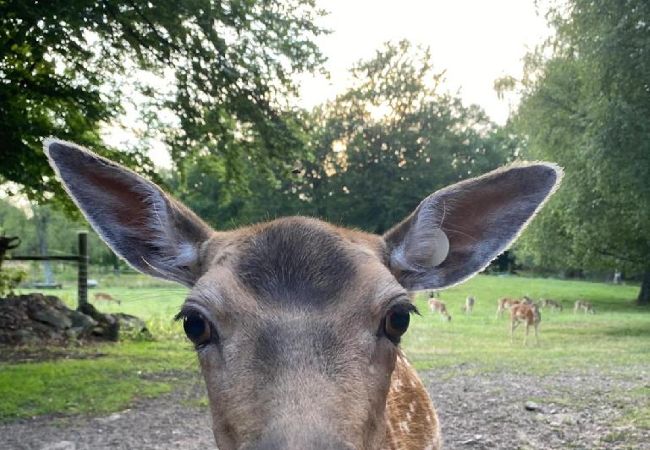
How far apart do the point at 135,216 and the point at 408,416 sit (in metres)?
2.14

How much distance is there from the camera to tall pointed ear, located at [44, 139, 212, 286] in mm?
3070

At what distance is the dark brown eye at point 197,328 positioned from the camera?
255 cm

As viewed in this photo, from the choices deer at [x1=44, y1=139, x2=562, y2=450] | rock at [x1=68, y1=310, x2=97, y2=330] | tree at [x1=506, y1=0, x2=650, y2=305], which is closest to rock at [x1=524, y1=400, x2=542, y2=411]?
deer at [x1=44, y1=139, x2=562, y2=450]

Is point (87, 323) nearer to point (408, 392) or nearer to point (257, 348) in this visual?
point (408, 392)

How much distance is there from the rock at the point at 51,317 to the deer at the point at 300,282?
11.0 m

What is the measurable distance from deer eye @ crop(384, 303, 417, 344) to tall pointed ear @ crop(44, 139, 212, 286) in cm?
104

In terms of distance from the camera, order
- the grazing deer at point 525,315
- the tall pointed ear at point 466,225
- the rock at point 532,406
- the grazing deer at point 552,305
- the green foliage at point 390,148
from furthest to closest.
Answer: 1. the green foliage at point 390,148
2. the grazing deer at point 552,305
3. the grazing deer at point 525,315
4. the rock at point 532,406
5. the tall pointed ear at point 466,225

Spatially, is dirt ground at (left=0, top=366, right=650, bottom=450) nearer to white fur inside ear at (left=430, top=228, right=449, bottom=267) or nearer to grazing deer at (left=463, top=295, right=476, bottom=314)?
white fur inside ear at (left=430, top=228, right=449, bottom=267)

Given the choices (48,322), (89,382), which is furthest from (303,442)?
(48,322)

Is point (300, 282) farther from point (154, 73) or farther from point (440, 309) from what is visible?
point (440, 309)

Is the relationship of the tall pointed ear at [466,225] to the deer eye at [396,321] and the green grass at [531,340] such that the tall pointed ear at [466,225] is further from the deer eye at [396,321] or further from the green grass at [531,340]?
the green grass at [531,340]

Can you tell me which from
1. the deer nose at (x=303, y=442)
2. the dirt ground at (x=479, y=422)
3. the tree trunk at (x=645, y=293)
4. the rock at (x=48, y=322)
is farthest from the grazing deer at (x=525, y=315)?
the tree trunk at (x=645, y=293)

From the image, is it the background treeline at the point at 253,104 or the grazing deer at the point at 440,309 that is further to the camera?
the grazing deer at the point at 440,309

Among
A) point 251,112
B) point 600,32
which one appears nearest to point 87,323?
point 251,112
